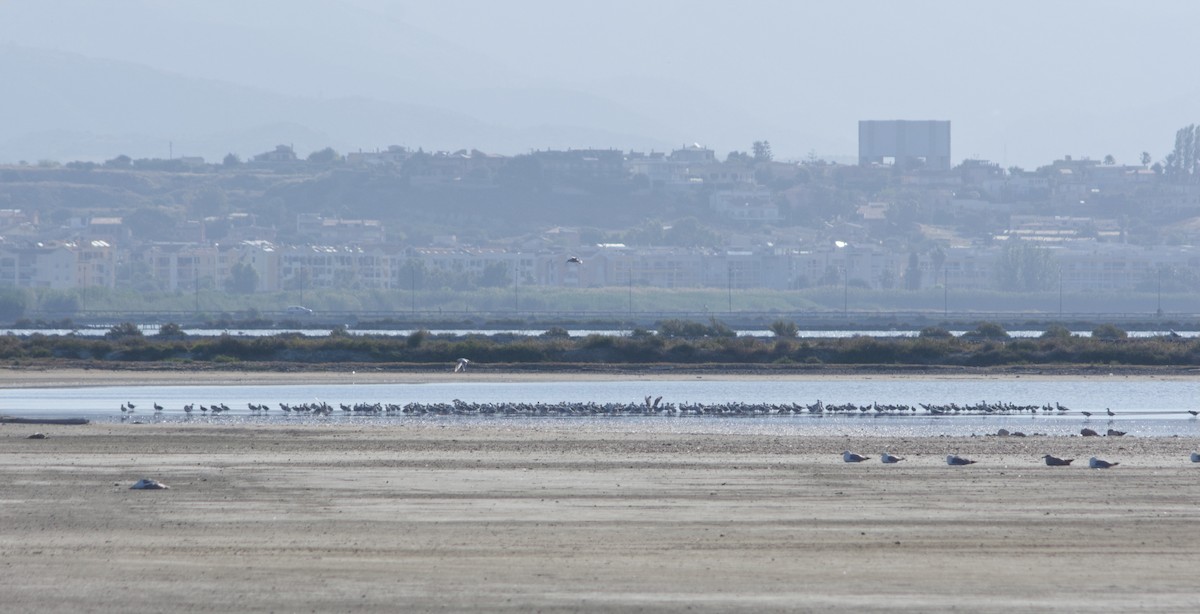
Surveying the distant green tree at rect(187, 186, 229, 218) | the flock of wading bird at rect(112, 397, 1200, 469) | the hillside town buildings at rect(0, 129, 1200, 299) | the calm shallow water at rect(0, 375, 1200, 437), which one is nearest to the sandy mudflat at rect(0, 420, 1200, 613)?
the calm shallow water at rect(0, 375, 1200, 437)

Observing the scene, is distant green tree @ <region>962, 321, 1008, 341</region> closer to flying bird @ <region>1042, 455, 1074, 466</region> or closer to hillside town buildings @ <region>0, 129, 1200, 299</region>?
flying bird @ <region>1042, 455, 1074, 466</region>

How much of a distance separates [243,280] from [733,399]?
108 metres

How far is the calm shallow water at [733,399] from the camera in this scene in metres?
25.9

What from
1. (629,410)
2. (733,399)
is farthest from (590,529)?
(733,399)

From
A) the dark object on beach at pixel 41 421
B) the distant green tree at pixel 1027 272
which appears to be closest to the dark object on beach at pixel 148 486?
the dark object on beach at pixel 41 421

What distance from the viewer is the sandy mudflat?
39.6ft

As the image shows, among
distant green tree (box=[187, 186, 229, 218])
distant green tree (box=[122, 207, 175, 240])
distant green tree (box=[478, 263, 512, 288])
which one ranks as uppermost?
distant green tree (box=[187, 186, 229, 218])

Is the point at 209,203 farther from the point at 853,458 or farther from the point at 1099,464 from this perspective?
the point at 1099,464

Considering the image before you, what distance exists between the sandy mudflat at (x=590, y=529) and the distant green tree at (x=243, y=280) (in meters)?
116

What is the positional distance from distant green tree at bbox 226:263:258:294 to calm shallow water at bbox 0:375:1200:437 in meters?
100

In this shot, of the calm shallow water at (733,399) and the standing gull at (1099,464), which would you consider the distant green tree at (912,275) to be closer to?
the calm shallow water at (733,399)

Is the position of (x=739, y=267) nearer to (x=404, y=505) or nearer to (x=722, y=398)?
(x=722, y=398)

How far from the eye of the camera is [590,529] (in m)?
14.6

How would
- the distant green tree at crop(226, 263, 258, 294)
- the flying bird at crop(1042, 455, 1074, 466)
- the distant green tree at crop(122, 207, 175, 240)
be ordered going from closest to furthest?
the flying bird at crop(1042, 455, 1074, 466)
the distant green tree at crop(226, 263, 258, 294)
the distant green tree at crop(122, 207, 175, 240)
